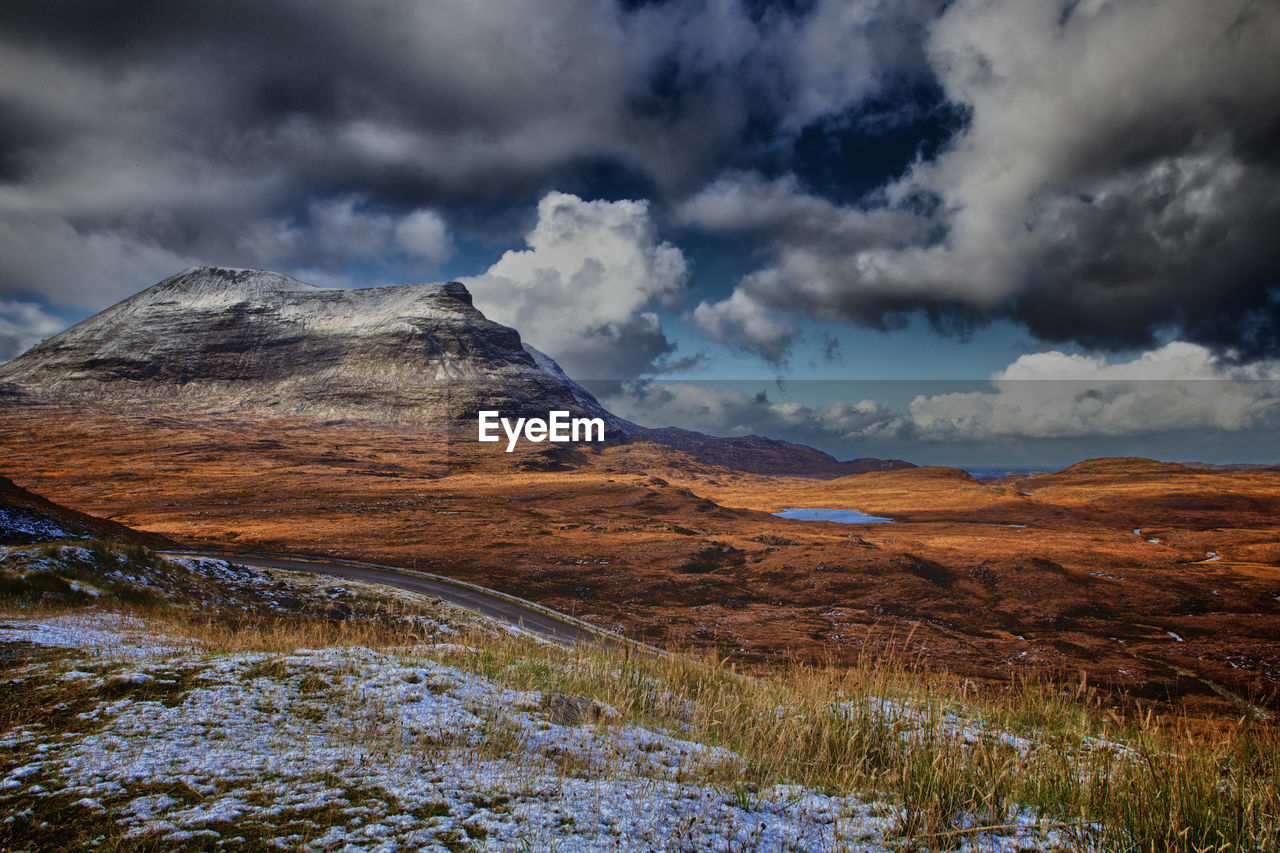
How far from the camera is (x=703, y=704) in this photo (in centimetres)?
716

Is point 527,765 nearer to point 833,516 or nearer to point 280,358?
point 833,516

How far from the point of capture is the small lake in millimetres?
92256

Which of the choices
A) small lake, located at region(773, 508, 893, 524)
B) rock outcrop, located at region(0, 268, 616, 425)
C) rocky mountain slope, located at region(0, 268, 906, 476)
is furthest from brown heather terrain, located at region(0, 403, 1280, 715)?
rock outcrop, located at region(0, 268, 616, 425)

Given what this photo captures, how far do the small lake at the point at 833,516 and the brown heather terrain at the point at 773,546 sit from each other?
4569 millimetres

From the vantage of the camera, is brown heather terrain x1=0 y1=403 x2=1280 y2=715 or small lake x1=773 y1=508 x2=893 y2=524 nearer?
brown heather terrain x1=0 y1=403 x2=1280 y2=715

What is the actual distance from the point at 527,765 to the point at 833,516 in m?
102

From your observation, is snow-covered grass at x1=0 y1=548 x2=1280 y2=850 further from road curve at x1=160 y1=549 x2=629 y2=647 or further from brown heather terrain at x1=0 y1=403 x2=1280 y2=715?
road curve at x1=160 y1=549 x2=629 y2=647

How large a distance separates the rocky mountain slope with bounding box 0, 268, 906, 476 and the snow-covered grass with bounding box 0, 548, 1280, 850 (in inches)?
5871

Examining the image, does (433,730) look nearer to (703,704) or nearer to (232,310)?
(703,704)

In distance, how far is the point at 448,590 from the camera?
105 ft

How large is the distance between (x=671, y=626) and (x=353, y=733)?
89.2 ft

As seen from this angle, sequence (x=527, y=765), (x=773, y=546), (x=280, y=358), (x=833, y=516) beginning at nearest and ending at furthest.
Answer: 1. (x=527, y=765)
2. (x=773, y=546)
3. (x=833, y=516)
4. (x=280, y=358)

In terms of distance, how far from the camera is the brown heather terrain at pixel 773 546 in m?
28.1

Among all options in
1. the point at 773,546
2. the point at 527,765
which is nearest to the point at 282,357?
the point at 773,546
